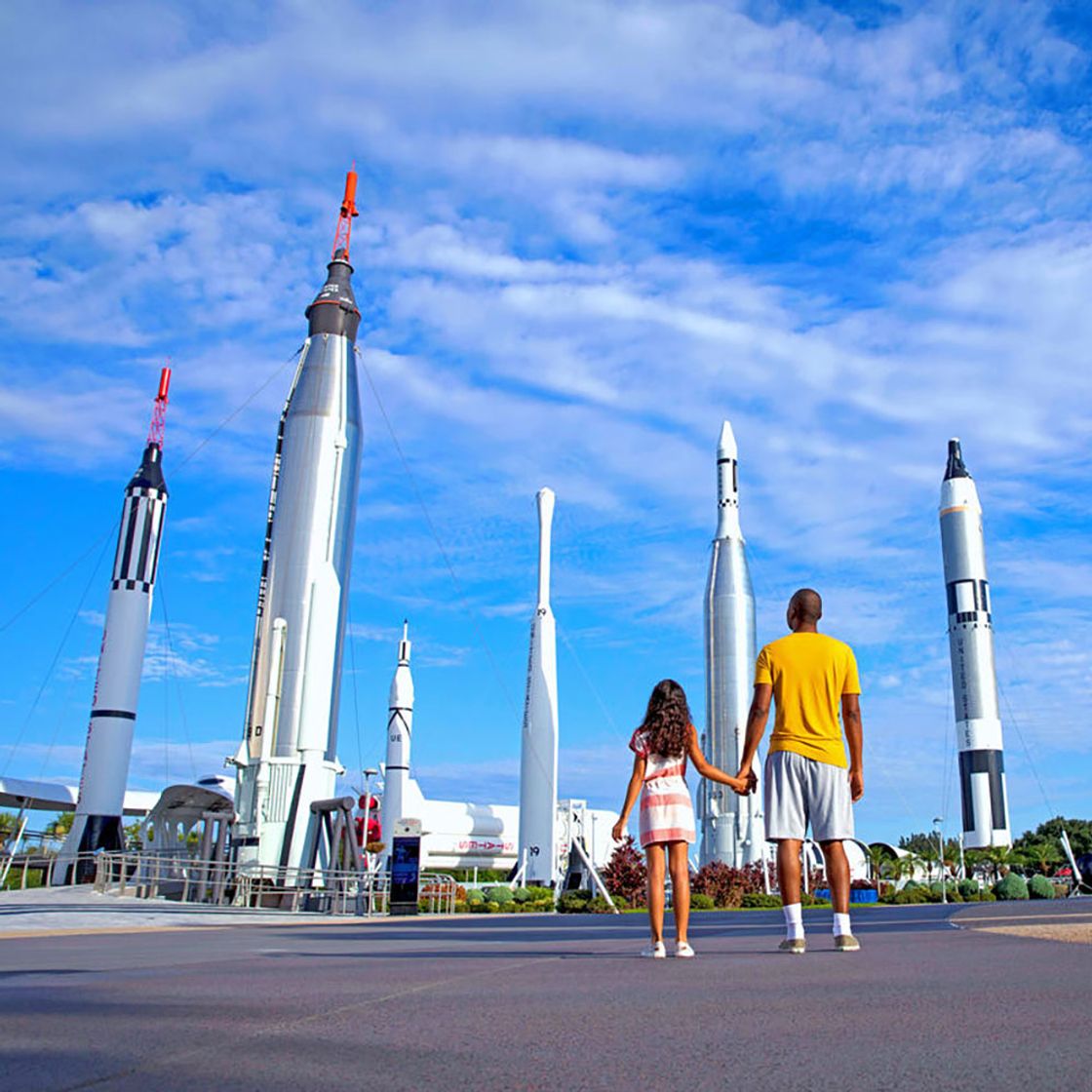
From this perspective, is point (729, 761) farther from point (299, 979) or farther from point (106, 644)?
point (299, 979)

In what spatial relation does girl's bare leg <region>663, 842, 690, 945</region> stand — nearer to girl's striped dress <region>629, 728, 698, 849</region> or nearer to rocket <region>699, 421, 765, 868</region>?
girl's striped dress <region>629, 728, 698, 849</region>

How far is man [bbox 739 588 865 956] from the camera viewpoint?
246 inches

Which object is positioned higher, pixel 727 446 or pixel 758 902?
pixel 727 446

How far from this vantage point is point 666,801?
639 cm

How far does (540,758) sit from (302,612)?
43.8 feet

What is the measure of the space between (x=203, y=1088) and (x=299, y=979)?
2683mm

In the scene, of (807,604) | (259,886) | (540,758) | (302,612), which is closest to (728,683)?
(540,758)

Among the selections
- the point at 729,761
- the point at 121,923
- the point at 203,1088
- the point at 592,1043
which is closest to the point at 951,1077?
the point at 592,1043

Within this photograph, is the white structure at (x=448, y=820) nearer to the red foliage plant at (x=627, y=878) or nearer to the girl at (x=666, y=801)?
the red foliage plant at (x=627, y=878)

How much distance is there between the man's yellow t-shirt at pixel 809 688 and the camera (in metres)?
6.32

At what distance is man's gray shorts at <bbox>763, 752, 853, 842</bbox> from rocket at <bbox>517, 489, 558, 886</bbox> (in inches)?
1367

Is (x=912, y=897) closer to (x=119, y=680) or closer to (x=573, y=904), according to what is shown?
(x=573, y=904)

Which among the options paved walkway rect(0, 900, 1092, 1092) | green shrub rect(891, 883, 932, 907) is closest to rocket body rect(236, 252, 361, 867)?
green shrub rect(891, 883, 932, 907)

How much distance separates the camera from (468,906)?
97.0 feet
